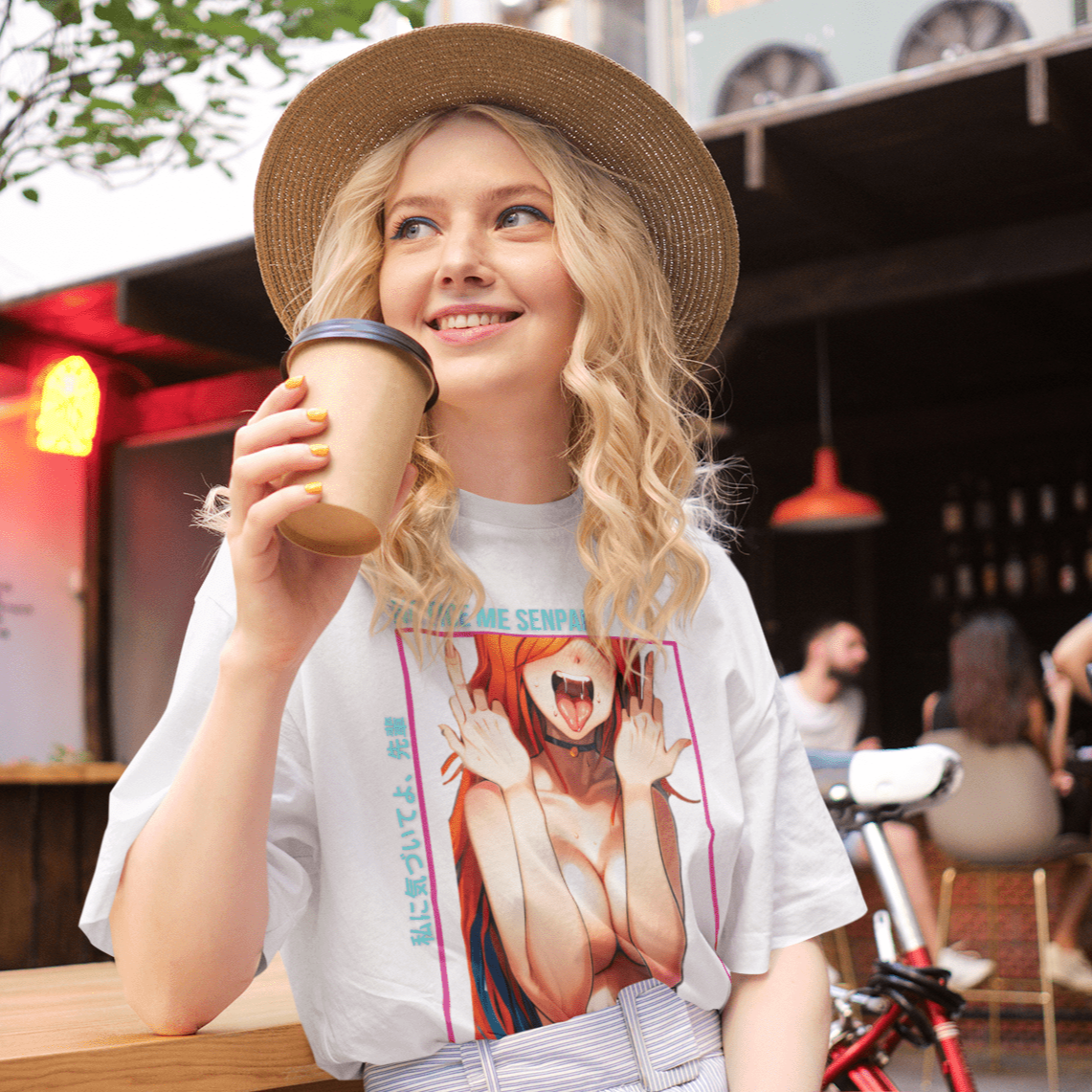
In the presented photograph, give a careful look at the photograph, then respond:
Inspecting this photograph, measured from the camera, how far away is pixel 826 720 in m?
5.43

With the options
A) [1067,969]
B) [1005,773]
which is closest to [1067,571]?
[1005,773]

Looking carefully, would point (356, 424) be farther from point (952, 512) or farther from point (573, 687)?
point (952, 512)

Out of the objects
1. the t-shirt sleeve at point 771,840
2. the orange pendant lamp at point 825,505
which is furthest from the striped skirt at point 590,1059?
the orange pendant lamp at point 825,505

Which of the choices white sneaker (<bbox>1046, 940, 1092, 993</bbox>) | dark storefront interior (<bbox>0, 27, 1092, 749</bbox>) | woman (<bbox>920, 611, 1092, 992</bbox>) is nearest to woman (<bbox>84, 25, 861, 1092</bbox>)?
dark storefront interior (<bbox>0, 27, 1092, 749</bbox>)

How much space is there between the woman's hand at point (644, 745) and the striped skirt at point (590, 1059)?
18cm

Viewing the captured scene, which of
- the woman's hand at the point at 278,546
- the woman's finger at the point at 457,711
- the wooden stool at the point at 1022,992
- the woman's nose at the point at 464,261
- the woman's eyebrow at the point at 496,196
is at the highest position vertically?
the woman's eyebrow at the point at 496,196

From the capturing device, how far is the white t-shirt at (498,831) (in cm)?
100

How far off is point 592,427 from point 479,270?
207mm

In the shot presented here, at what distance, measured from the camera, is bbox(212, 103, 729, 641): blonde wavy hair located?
3.66 feet

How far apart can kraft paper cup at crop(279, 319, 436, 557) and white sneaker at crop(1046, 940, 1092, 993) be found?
14.5 feet

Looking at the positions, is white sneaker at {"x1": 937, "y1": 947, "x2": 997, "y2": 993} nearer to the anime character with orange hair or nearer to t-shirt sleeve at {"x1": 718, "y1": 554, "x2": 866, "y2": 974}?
t-shirt sleeve at {"x1": 718, "y1": 554, "x2": 866, "y2": 974}

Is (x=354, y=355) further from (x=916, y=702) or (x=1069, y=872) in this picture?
(x=916, y=702)

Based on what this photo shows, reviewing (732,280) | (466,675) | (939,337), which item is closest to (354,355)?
(466,675)

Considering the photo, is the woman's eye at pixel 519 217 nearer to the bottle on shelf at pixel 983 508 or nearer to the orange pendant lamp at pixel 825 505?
the orange pendant lamp at pixel 825 505
